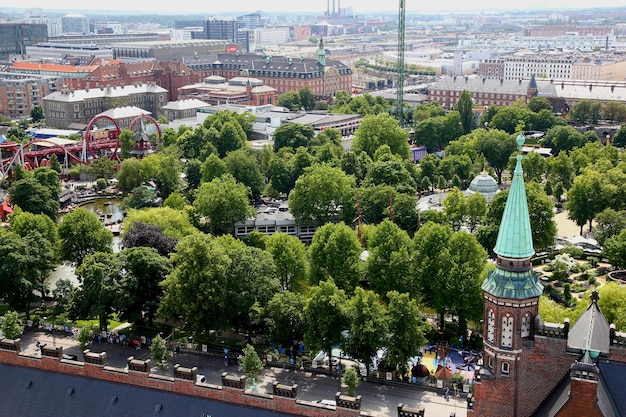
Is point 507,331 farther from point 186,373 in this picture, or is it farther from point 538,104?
point 538,104

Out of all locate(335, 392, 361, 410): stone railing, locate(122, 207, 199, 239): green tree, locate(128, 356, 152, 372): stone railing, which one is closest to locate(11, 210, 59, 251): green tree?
locate(122, 207, 199, 239): green tree

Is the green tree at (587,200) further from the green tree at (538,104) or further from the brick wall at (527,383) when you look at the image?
the green tree at (538,104)

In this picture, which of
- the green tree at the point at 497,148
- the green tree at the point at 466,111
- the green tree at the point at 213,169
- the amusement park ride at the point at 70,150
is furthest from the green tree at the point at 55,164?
the green tree at the point at 466,111

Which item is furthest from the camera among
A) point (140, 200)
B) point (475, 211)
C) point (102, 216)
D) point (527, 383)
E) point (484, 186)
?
point (102, 216)

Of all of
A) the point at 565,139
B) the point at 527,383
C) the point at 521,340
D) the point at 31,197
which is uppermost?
the point at 521,340

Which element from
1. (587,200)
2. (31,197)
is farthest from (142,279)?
(587,200)
